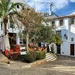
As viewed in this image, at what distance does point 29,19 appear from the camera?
30.8 metres

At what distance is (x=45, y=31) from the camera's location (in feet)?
121

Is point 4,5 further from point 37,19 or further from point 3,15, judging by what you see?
point 37,19

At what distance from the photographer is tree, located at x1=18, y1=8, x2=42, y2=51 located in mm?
Answer: 30734

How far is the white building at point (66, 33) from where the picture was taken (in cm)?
4581

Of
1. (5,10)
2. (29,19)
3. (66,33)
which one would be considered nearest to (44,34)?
(29,19)

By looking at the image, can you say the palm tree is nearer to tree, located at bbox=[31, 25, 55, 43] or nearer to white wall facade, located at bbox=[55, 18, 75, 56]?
tree, located at bbox=[31, 25, 55, 43]

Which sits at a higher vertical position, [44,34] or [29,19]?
[29,19]

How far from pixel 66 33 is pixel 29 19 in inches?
692

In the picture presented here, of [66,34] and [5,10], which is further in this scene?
[66,34]

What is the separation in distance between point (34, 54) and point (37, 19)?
6919 mm

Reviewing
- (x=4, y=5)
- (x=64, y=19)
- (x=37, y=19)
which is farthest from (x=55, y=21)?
(x=4, y=5)

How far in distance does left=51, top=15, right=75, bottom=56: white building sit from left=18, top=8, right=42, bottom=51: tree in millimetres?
14560

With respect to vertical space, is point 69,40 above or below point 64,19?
below

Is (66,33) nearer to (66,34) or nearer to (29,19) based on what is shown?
(66,34)
